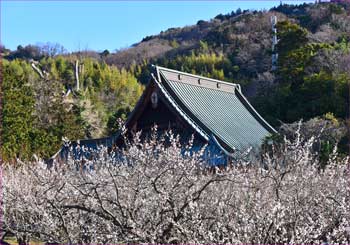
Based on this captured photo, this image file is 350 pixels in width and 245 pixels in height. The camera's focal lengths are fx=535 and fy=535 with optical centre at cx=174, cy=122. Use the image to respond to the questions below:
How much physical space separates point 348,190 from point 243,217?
135cm

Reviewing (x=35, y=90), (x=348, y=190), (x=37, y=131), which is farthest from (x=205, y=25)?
(x=348, y=190)

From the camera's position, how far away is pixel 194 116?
11711 millimetres

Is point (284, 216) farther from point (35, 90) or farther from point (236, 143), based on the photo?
point (35, 90)

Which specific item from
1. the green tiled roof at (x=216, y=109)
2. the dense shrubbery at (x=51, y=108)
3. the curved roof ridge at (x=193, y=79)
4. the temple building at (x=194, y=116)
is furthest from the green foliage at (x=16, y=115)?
the green tiled roof at (x=216, y=109)

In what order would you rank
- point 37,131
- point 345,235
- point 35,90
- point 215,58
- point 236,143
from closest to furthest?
1. point 345,235
2. point 236,143
3. point 37,131
4. point 35,90
5. point 215,58

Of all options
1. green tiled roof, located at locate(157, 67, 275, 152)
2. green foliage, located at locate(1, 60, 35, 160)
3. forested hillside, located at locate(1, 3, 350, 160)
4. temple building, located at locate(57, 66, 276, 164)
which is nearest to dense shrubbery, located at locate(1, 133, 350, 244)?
temple building, located at locate(57, 66, 276, 164)

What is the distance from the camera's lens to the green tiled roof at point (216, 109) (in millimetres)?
11664

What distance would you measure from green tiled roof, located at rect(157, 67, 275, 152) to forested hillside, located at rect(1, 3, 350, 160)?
122 cm

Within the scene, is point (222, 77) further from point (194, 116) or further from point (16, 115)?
point (194, 116)

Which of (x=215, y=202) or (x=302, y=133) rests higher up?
(x=215, y=202)

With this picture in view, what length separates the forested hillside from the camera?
15.8 metres

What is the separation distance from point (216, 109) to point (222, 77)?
60.1 feet

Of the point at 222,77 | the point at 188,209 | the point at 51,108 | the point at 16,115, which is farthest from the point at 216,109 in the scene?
the point at 222,77

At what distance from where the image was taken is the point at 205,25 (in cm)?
5691
